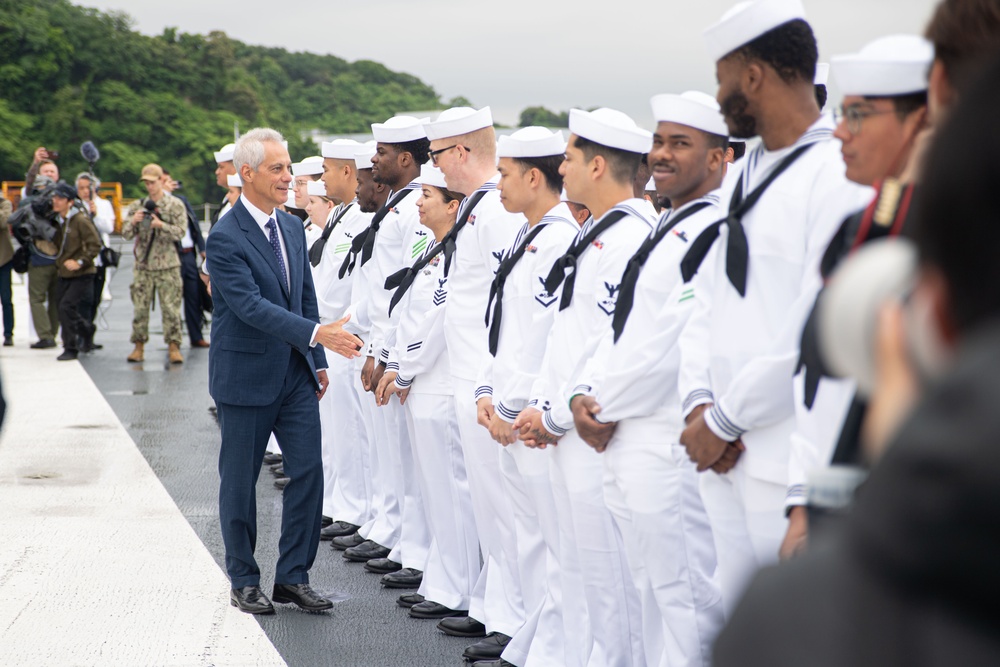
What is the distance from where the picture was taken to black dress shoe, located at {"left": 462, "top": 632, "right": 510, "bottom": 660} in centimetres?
481

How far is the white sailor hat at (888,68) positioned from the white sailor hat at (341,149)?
5559 millimetres

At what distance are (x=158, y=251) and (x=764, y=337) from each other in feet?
38.0

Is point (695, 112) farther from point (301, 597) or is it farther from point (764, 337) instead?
point (301, 597)

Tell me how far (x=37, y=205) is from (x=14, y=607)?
10029mm

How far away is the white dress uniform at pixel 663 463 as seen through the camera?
366cm

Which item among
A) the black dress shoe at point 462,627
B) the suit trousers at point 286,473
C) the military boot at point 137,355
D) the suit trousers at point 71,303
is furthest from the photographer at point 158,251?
the black dress shoe at point 462,627

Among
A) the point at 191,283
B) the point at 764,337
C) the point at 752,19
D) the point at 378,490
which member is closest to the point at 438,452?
the point at 378,490

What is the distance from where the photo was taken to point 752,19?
3.21 meters

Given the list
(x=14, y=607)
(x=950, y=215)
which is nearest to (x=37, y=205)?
(x=14, y=607)

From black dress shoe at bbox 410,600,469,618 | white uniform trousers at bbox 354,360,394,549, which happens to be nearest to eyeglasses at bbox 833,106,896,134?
black dress shoe at bbox 410,600,469,618

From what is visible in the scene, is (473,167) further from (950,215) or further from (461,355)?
(950,215)

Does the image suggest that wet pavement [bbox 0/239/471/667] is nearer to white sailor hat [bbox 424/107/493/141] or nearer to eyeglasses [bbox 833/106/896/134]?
white sailor hat [bbox 424/107/493/141]

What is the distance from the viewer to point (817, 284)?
280cm

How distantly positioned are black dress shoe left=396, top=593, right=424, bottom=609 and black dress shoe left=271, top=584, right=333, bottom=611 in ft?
1.18
